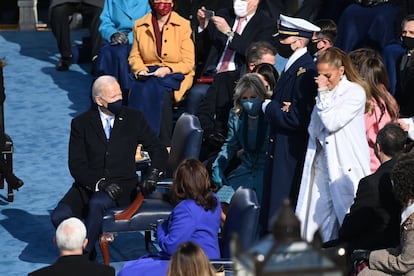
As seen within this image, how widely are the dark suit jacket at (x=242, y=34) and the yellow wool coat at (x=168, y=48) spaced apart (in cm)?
23

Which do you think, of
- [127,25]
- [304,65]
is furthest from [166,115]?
[304,65]

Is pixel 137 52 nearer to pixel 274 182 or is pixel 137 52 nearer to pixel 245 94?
pixel 245 94

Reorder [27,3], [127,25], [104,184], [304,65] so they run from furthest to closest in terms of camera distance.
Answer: [27,3]
[127,25]
[104,184]
[304,65]

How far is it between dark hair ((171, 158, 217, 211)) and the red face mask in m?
3.60

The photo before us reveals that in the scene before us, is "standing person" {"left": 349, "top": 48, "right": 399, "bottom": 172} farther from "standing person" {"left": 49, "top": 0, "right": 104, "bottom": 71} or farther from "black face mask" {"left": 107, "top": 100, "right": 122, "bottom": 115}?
"standing person" {"left": 49, "top": 0, "right": 104, "bottom": 71}

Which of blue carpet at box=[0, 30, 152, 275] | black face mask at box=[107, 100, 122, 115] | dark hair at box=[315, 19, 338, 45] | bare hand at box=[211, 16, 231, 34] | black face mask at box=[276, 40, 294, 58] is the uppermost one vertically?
black face mask at box=[276, 40, 294, 58]

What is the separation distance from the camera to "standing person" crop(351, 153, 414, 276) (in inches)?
204

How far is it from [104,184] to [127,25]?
11.4 feet

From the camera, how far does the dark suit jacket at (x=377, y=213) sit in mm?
5645

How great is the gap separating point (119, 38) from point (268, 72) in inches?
120

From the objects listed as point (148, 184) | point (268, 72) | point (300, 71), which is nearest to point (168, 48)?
point (268, 72)

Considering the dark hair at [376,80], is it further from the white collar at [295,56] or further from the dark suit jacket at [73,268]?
the dark suit jacket at [73,268]

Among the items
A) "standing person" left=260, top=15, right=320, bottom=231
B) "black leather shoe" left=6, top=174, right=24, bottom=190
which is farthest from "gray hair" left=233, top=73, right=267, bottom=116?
"black leather shoe" left=6, top=174, right=24, bottom=190

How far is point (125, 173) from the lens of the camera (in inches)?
296
